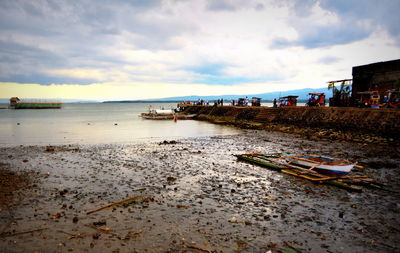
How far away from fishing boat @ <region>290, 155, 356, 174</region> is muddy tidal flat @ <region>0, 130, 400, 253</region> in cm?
140

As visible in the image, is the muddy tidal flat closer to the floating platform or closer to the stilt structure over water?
the floating platform

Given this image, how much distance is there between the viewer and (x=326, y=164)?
12281 millimetres

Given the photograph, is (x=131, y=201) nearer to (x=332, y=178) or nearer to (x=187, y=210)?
(x=187, y=210)

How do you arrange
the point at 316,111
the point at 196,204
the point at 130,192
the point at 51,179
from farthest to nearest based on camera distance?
the point at 316,111 < the point at 51,179 < the point at 130,192 < the point at 196,204

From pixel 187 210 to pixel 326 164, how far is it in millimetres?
8106

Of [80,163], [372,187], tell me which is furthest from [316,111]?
[80,163]

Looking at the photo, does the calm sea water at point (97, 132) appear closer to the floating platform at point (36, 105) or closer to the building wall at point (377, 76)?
the building wall at point (377, 76)

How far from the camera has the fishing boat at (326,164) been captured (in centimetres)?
1163

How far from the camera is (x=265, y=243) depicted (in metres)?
6.54

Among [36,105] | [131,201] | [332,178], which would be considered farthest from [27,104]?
[332,178]

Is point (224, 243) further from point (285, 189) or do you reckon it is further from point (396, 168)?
point (396, 168)

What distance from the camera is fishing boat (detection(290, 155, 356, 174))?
1163cm

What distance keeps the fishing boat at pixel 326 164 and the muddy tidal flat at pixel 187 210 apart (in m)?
1.40

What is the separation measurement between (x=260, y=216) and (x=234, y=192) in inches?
94.6
